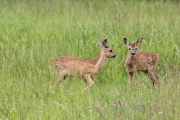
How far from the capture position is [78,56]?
955cm

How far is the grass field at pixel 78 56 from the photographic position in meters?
5.79

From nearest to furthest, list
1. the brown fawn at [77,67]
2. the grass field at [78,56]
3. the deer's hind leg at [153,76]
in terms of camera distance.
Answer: the grass field at [78,56] → the brown fawn at [77,67] → the deer's hind leg at [153,76]

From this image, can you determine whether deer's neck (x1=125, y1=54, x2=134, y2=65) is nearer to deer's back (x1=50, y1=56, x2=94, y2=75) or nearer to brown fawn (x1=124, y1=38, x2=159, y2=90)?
brown fawn (x1=124, y1=38, x2=159, y2=90)

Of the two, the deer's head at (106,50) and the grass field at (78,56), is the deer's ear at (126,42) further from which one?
the deer's head at (106,50)

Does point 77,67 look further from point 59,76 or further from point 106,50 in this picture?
point 106,50

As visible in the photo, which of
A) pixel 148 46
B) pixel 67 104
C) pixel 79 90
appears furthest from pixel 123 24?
pixel 67 104

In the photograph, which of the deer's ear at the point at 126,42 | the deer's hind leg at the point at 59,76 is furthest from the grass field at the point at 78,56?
the deer's ear at the point at 126,42

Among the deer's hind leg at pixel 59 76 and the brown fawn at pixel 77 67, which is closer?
the deer's hind leg at pixel 59 76

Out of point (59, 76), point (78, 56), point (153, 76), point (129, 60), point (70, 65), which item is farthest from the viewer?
point (78, 56)

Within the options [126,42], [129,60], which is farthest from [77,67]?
[126,42]

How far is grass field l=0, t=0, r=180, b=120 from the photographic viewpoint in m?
5.79

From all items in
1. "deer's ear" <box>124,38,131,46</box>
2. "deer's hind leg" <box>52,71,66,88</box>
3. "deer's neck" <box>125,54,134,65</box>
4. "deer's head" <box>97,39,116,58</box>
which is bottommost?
"deer's hind leg" <box>52,71,66,88</box>

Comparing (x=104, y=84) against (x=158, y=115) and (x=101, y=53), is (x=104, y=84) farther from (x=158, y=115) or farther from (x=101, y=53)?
(x=158, y=115)

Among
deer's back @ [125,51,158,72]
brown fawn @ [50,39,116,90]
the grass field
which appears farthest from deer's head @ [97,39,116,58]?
deer's back @ [125,51,158,72]
